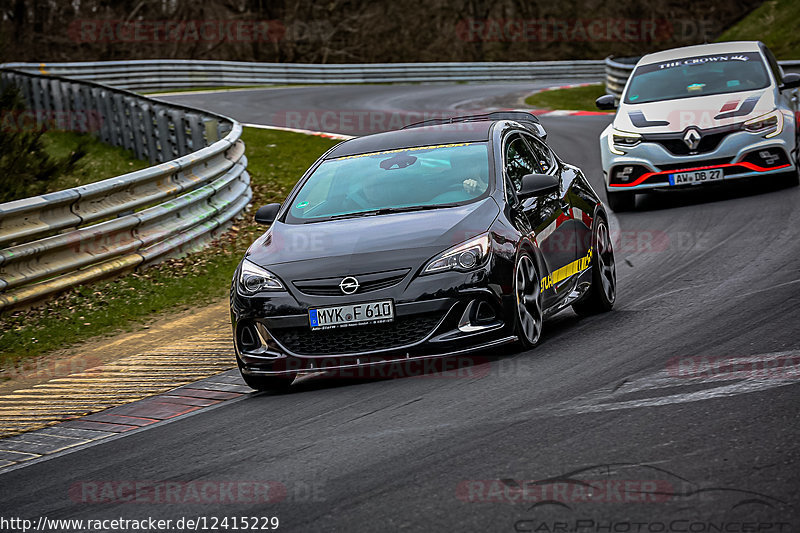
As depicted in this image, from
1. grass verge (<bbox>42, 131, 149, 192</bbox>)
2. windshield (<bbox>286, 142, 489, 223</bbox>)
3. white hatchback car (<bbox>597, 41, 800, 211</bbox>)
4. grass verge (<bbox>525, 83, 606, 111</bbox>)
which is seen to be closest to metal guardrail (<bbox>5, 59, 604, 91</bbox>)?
grass verge (<bbox>525, 83, 606, 111</bbox>)

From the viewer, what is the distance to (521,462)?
483 cm

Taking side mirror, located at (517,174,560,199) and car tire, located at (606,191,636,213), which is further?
car tire, located at (606,191,636,213)

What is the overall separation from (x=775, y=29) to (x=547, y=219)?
123ft

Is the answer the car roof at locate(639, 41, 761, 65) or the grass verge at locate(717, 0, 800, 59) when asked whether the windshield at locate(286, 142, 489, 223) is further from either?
the grass verge at locate(717, 0, 800, 59)

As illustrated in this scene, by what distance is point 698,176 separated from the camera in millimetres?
13305

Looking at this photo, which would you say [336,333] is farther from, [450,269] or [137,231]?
[137,231]

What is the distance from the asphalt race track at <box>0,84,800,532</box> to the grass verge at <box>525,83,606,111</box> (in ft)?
69.8

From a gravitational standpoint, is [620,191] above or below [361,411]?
below

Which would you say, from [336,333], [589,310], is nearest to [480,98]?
[589,310]

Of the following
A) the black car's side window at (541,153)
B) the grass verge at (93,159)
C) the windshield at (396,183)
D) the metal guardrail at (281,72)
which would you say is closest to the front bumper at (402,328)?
the windshield at (396,183)

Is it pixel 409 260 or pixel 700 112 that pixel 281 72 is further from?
pixel 409 260

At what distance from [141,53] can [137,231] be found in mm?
41557

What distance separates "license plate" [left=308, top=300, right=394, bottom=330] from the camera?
6.77 metres

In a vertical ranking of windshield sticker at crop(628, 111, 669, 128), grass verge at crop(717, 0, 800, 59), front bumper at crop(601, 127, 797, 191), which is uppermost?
windshield sticker at crop(628, 111, 669, 128)
